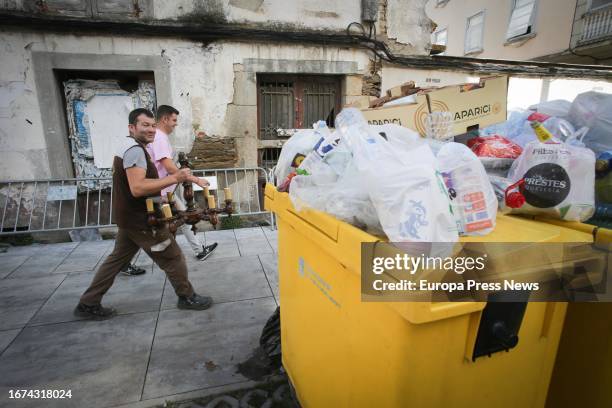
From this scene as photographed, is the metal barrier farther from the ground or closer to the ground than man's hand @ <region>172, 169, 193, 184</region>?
closer to the ground

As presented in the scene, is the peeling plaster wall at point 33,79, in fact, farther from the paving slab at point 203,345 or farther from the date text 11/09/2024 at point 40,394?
the date text 11/09/2024 at point 40,394

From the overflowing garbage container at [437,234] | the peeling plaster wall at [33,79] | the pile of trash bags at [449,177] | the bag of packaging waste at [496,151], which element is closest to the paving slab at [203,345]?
the overflowing garbage container at [437,234]

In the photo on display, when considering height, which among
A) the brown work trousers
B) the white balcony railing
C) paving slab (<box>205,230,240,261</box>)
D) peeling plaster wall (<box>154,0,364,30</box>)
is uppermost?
the white balcony railing

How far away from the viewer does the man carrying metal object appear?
3498 millimetres

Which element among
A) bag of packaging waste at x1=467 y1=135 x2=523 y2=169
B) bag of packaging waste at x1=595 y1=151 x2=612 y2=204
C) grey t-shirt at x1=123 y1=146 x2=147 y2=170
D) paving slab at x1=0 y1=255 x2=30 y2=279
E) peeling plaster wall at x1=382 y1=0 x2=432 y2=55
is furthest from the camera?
peeling plaster wall at x1=382 y1=0 x2=432 y2=55

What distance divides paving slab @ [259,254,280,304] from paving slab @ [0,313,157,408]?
1.21 meters

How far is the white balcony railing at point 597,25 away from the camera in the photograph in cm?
1029

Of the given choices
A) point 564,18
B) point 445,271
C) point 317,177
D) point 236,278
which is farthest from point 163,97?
point 564,18

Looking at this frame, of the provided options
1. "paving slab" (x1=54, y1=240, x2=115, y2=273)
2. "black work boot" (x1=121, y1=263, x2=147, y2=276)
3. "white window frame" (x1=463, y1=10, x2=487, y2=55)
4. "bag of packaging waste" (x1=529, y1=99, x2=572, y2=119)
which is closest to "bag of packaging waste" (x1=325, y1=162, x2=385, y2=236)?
"bag of packaging waste" (x1=529, y1=99, x2=572, y2=119)

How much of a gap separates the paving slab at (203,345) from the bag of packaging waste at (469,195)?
192 cm

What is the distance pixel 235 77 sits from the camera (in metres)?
5.63

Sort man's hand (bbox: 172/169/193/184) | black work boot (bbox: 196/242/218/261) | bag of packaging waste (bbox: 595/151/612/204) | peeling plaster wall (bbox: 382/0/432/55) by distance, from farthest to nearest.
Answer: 1. peeling plaster wall (bbox: 382/0/432/55)
2. black work boot (bbox: 196/242/218/261)
3. man's hand (bbox: 172/169/193/184)
4. bag of packaging waste (bbox: 595/151/612/204)

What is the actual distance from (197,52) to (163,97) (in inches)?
36.9

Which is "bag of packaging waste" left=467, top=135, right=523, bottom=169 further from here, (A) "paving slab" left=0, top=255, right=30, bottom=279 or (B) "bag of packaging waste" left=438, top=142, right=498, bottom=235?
(A) "paving slab" left=0, top=255, right=30, bottom=279
